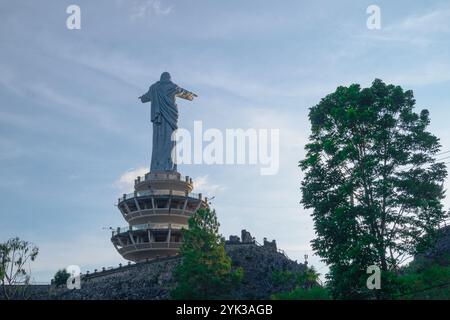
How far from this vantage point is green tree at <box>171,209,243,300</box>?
41.0 m

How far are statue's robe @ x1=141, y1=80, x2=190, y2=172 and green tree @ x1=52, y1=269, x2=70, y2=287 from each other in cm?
1929

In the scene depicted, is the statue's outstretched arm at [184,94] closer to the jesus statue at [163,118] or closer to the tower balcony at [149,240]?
the jesus statue at [163,118]

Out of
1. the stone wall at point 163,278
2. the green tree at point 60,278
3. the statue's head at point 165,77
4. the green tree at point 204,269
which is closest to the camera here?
the green tree at point 204,269

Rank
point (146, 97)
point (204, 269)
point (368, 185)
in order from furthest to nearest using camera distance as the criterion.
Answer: point (146, 97)
point (204, 269)
point (368, 185)

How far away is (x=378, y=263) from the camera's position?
28.7 metres

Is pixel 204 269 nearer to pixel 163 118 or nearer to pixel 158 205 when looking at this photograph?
pixel 158 205

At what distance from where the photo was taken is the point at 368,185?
30.7 meters

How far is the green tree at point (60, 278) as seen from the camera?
191 ft

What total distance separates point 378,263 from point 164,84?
54383mm

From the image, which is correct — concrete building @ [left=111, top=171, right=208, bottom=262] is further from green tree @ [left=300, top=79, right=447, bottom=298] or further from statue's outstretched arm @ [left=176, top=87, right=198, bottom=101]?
green tree @ [left=300, top=79, right=447, bottom=298]

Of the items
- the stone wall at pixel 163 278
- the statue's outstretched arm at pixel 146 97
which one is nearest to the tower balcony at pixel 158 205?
the stone wall at pixel 163 278

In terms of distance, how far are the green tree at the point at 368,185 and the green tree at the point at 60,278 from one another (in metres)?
38.4

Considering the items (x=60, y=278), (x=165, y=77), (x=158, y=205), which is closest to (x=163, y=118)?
(x=165, y=77)

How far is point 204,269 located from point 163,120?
121 feet
